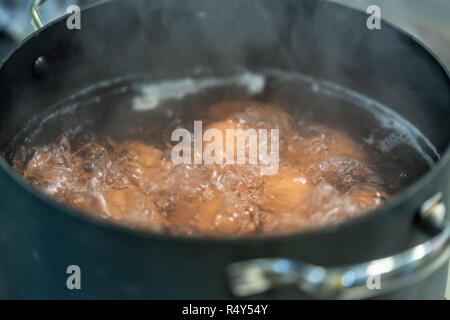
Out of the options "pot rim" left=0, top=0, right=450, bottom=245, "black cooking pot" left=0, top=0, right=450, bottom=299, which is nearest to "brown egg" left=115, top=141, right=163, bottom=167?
"black cooking pot" left=0, top=0, right=450, bottom=299

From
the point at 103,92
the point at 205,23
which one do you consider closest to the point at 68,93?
the point at 103,92

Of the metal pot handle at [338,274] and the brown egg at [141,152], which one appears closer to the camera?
the metal pot handle at [338,274]

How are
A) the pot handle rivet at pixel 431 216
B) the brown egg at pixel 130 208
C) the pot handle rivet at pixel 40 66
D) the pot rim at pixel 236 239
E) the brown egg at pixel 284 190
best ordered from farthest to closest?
1. the pot handle rivet at pixel 40 66
2. the brown egg at pixel 284 190
3. the brown egg at pixel 130 208
4. the pot handle rivet at pixel 431 216
5. the pot rim at pixel 236 239

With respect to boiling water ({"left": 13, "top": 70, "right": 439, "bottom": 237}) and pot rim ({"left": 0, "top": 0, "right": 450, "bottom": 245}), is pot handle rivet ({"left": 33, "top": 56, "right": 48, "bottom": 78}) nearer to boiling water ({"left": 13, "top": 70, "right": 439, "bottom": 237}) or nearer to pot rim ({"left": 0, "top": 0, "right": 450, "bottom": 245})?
boiling water ({"left": 13, "top": 70, "right": 439, "bottom": 237})

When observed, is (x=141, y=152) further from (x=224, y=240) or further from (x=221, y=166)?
(x=224, y=240)

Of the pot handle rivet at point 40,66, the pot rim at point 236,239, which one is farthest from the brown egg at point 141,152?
the pot rim at point 236,239

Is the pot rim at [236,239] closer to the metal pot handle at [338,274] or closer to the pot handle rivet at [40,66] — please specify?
the metal pot handle at [338,274]
